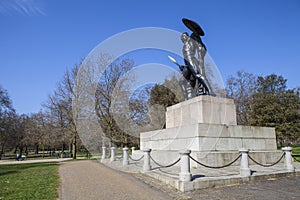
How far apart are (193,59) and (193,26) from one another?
6.59 ft

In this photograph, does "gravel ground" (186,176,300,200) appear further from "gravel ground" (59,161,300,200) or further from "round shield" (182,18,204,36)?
"round shield" (182,18,204,36)

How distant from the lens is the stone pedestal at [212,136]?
1044 centimetres

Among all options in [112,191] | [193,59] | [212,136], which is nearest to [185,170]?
[112,191]

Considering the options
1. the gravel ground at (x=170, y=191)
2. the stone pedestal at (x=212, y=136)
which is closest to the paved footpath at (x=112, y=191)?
the gravel ground at (x=170, y=191)

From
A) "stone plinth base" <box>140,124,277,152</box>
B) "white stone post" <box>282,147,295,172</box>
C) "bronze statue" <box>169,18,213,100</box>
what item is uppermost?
"bronze statue" <box>169,18,213,100</box>

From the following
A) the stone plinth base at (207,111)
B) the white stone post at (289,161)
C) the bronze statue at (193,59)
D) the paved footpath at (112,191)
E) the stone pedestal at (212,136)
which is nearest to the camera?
the paved footpath at (112,191)

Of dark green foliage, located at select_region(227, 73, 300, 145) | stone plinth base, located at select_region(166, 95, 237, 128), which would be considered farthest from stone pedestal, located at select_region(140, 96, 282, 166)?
dark green foliage, located at select_region(227, 73, 300, 145)

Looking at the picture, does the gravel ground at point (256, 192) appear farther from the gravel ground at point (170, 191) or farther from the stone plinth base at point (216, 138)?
the stone plinth base at point (216, 138)

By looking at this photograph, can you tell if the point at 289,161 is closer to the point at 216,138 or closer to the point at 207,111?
the point at 216,138

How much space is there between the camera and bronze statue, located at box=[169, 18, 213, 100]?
43.8 ft

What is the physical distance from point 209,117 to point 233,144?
70.9 inches

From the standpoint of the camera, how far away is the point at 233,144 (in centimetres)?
1141

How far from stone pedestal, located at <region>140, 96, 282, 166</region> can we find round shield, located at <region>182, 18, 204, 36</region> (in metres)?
4.38

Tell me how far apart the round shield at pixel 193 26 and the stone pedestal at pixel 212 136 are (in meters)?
Answer: 4.38
